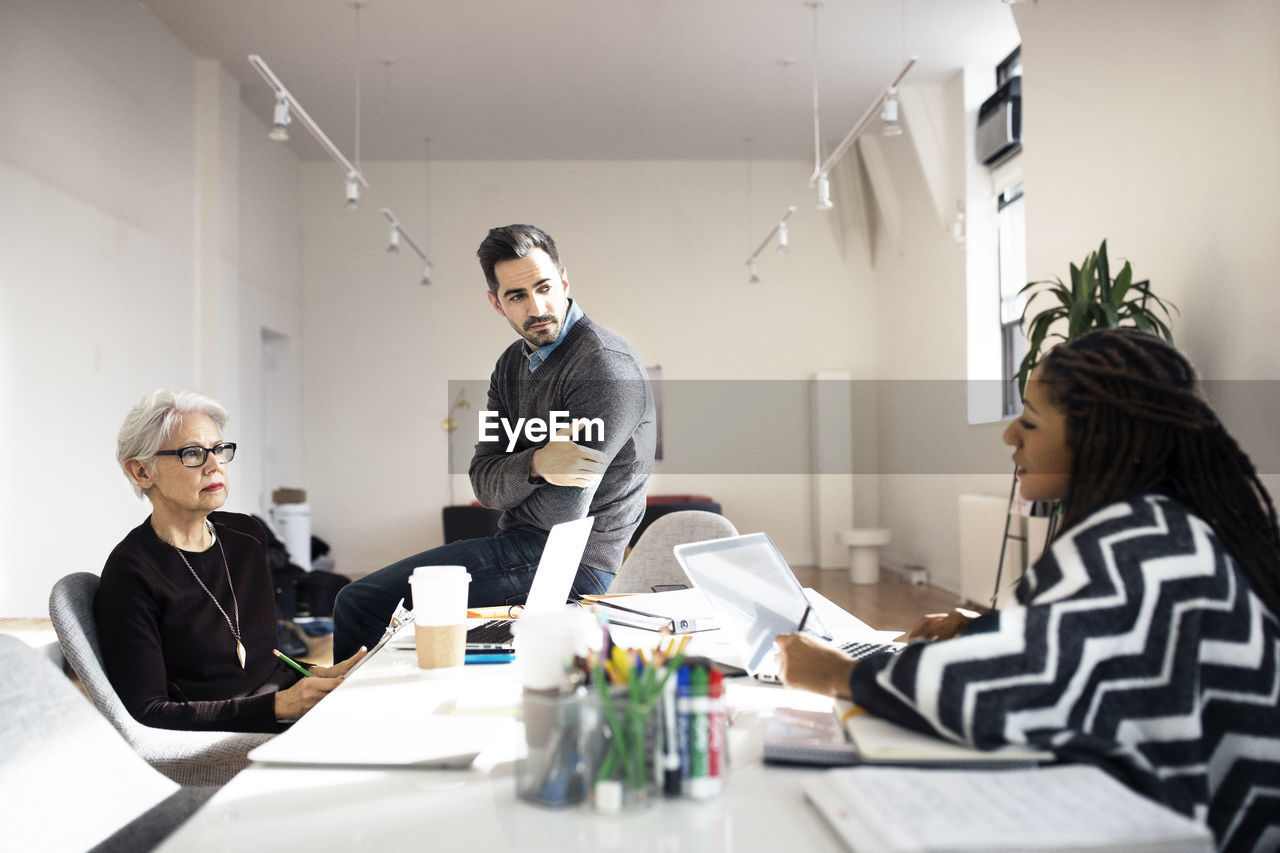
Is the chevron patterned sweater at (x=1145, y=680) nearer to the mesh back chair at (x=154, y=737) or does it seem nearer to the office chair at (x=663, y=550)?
the mesh back chair at (x=154, y=737)

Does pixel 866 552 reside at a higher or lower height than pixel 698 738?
lower

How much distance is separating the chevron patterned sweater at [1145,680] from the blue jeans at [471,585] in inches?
55.7

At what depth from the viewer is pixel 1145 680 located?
1.01 metres

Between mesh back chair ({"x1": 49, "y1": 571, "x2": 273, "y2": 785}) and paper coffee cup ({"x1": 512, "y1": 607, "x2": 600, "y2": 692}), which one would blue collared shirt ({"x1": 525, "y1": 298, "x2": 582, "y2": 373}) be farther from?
paper coffee cup ({"x1": 512, "y1": 607, "x2": 600, "y2": 692})

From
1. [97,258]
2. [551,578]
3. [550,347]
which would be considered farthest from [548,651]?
[97,258]

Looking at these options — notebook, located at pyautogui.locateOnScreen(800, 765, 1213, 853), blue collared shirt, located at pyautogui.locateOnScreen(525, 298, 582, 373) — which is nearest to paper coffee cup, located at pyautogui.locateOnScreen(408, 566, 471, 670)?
notebook, located at pyautogui.locateOnScreen(800, 765, 1213, 853)

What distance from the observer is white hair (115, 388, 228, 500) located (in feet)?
6.30

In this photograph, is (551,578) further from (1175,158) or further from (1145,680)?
(1175,158)

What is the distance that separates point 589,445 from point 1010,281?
5.23 metres

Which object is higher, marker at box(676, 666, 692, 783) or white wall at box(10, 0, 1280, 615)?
white wall at box(10, 0, 1280, 615)

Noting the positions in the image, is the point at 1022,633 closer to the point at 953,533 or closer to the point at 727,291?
the point at 953,533

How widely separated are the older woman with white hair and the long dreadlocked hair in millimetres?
1262

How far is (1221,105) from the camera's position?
3.46 metres

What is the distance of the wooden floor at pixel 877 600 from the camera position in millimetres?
5602
